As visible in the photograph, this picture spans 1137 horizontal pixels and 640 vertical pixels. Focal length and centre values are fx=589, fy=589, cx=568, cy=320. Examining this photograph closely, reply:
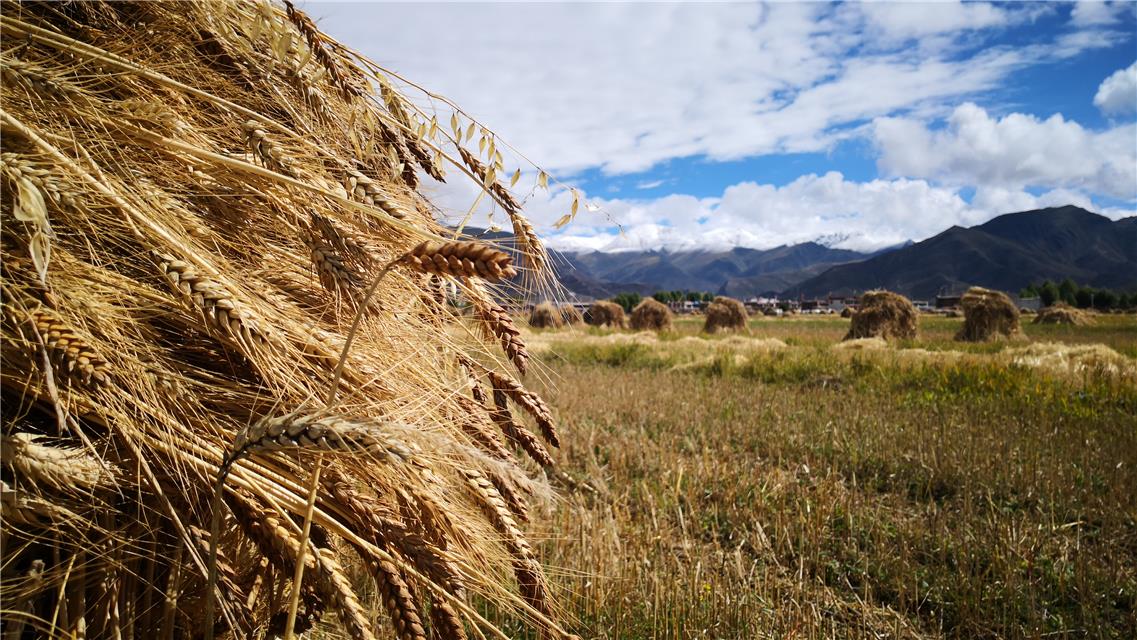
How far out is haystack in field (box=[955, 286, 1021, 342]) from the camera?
19.0 m

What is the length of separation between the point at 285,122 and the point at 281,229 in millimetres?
390

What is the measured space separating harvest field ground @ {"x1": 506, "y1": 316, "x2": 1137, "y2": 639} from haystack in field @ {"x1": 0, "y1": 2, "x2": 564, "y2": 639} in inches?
17.8

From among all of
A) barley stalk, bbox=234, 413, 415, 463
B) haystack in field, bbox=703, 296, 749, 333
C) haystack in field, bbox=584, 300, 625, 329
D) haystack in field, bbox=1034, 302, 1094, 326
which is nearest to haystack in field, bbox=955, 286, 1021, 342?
haystack in field, bbox=703, 296, 749, 333

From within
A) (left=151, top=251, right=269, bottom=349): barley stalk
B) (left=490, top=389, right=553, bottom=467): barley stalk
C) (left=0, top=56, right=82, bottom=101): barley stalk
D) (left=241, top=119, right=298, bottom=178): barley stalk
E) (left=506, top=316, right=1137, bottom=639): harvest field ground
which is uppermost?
(left=0, top=56, right=82, bottom=101): barley stalk

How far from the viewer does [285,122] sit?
1.59 metres

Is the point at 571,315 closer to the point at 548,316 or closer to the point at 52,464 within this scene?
the point at 52,464

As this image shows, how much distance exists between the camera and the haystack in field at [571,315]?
1.86 m

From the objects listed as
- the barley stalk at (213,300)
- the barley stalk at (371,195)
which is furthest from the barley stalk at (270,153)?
the barley stalk at (213,300)

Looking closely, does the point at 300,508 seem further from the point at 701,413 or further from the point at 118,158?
the point at 701,413

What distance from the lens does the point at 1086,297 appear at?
6800 centimetres

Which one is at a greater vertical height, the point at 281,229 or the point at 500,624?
the point at 281,229

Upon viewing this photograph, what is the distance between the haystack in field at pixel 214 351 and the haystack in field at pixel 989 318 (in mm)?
21619

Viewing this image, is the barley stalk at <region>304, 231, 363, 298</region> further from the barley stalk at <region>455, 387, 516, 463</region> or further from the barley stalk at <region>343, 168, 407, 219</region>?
the barley stalk at <region>455, 387, 516, 463</region>

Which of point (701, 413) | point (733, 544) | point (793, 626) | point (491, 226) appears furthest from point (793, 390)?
point (491, 226)
